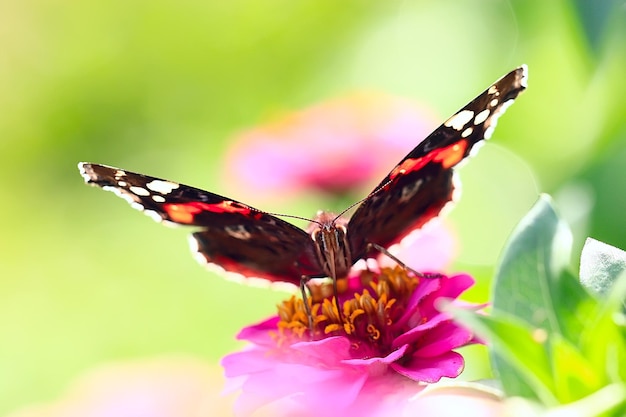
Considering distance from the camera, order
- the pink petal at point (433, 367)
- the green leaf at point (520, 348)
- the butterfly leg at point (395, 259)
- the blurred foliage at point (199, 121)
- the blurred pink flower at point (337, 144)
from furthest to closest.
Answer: the blurred pink flower at point (337, 144), the blurred foliage at point (199, 121), the butterfly leg at point (395, 259), the pink petal at point (433, 367), the green leaf at point (520, 348)

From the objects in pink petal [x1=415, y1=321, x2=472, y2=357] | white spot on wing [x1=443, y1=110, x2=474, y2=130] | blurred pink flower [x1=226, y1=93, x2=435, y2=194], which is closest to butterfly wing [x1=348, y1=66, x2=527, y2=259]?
white spot on wing [x1=443, y1=110, x2=474, y2=130]

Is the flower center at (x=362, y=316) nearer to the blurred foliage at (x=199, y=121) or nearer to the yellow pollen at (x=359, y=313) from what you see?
the yellow pollen at (x=359, y=313)

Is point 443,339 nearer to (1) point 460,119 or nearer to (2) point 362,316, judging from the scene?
(2) point 362,316

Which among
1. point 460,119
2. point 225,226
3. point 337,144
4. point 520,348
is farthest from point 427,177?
point 337,144

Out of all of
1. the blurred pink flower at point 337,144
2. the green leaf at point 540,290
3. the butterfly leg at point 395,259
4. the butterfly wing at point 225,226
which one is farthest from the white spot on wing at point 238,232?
the blurred pink flower at point 337,144

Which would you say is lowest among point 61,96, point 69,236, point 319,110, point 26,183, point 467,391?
point 467,391

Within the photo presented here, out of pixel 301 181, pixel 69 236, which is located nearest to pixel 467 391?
pixel 301 181

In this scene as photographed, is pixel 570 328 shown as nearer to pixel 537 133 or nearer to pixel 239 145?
pixel 537 133
